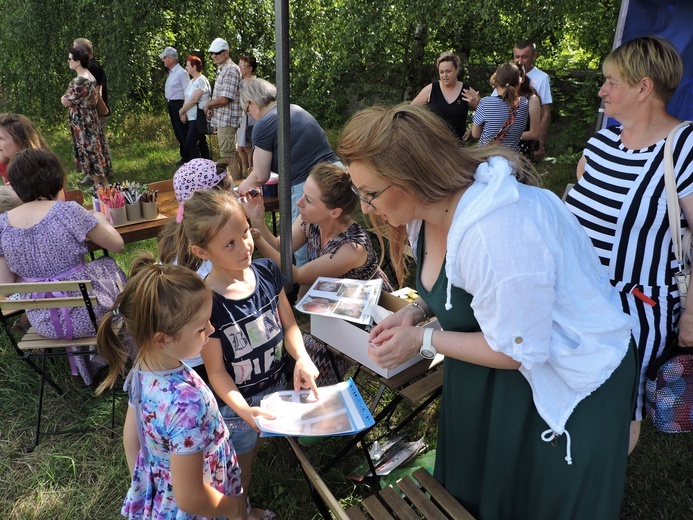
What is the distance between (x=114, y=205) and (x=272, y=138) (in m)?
1.10

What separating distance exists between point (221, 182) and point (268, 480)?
60.5 inches

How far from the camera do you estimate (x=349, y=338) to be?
199 centimetres

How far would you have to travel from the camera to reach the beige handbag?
5.88ft

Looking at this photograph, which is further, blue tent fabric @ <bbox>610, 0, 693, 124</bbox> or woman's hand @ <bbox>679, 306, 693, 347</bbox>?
blue tent fabric @ <bbox>610, 0, 693, 124</bbox>

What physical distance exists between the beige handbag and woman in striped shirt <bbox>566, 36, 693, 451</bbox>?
2cm

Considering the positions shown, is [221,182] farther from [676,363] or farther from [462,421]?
[676,363]

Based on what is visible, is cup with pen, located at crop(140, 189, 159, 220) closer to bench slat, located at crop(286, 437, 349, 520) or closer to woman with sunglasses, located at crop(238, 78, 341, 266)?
woman with sunglasses, located at crop(238, 78, 341, 266)

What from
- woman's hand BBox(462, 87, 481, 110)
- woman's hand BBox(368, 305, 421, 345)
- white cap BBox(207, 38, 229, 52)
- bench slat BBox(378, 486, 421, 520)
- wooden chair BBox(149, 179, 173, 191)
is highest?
white cap BBox(207, 38, 229, 52)

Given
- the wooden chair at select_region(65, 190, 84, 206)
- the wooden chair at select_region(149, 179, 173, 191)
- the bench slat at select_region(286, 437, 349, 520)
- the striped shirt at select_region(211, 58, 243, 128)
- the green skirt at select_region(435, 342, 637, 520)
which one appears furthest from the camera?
the striped shirt at select_region(211, 58, 243, 128)

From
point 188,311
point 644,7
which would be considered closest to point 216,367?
point 188,311

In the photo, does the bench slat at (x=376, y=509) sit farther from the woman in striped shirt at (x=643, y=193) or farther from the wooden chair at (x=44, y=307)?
the wooden chair at (x=44, y=307)

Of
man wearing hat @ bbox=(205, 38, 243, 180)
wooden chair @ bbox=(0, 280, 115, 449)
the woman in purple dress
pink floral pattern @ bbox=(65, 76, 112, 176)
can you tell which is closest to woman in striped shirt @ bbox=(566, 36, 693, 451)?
wooden chair @ bbox=(0, 280, 115, 449)

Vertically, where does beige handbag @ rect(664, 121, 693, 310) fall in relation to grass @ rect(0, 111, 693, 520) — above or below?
above

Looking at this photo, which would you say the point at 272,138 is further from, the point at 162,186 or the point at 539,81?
the point at 539,81
